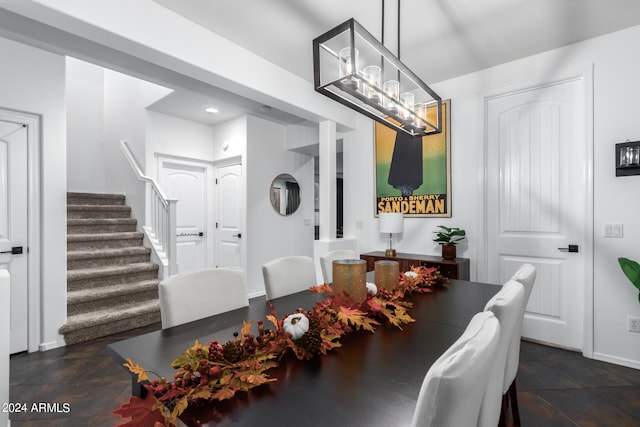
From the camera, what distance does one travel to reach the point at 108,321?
3.10 metres

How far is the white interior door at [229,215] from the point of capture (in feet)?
15.3

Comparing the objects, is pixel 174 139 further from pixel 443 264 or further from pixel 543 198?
pixel 543 198

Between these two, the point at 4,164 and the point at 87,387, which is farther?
the point at 4,164

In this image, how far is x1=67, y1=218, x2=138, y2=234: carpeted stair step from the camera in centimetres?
399

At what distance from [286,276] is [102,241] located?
3.12m

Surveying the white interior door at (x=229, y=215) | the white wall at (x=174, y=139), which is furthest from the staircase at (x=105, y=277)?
the white interior door at (x=229, y=215)

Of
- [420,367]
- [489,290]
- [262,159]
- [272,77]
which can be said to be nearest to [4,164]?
[272,77]

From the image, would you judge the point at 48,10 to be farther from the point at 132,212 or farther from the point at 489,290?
the point at 132,212

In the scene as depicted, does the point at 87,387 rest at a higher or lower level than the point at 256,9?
lower

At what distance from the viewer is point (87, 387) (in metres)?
2.13

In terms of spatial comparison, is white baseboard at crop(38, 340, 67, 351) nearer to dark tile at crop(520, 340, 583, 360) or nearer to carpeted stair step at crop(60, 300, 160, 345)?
carpeted stair step at crop(60, 300, 160, 345)

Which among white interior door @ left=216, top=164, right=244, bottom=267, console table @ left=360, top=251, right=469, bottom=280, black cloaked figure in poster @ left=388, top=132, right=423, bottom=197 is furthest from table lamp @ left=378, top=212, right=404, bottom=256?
white interior door @ left=216, top=164, right=244, bottom=267

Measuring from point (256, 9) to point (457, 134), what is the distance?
226 cm

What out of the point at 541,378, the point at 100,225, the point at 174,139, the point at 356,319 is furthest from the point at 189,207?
the point at 541,378
